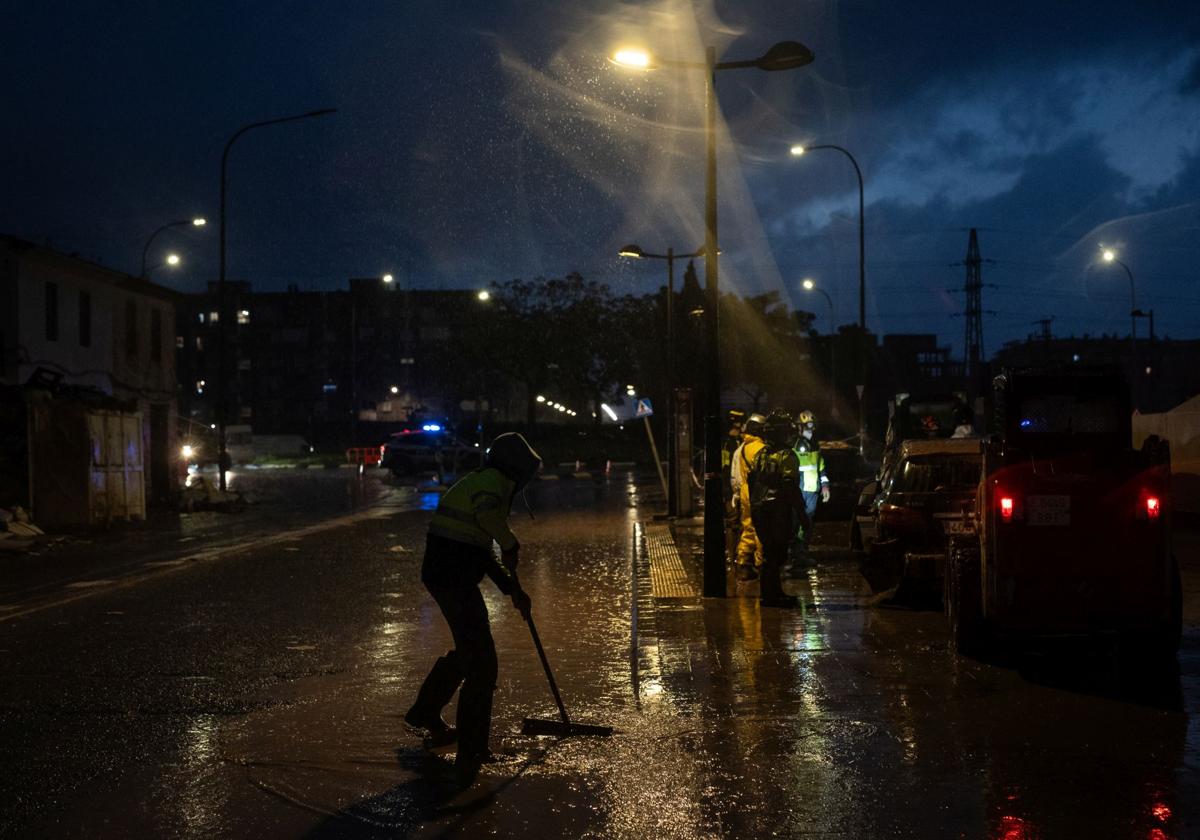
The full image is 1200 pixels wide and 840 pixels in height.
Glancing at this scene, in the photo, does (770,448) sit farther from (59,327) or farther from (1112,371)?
(59,327)

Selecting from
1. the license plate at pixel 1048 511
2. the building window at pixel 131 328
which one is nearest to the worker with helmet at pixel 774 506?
the license plate at pixel 1048 511

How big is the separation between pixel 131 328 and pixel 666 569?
2392 centimetres

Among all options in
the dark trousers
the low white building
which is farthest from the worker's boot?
the low white building

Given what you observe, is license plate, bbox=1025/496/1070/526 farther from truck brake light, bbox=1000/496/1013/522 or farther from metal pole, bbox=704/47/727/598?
metal pole, bbox=704/47/727/598

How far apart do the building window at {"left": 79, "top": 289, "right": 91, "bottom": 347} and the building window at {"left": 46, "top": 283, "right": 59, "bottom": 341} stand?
1.26 meters

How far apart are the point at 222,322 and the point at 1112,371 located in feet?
90.5

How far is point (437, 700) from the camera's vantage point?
23.9 ft

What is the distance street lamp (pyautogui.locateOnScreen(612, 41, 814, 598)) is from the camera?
13062 mm

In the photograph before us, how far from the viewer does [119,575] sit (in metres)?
16.6

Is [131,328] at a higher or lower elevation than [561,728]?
higher

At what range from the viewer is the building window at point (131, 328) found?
35500 mm

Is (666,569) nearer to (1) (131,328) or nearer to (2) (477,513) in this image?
(2) (477,513)

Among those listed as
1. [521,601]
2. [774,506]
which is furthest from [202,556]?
[521,601]

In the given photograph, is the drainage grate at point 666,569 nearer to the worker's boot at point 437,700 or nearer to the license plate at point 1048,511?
the license plate at point 1048,511
